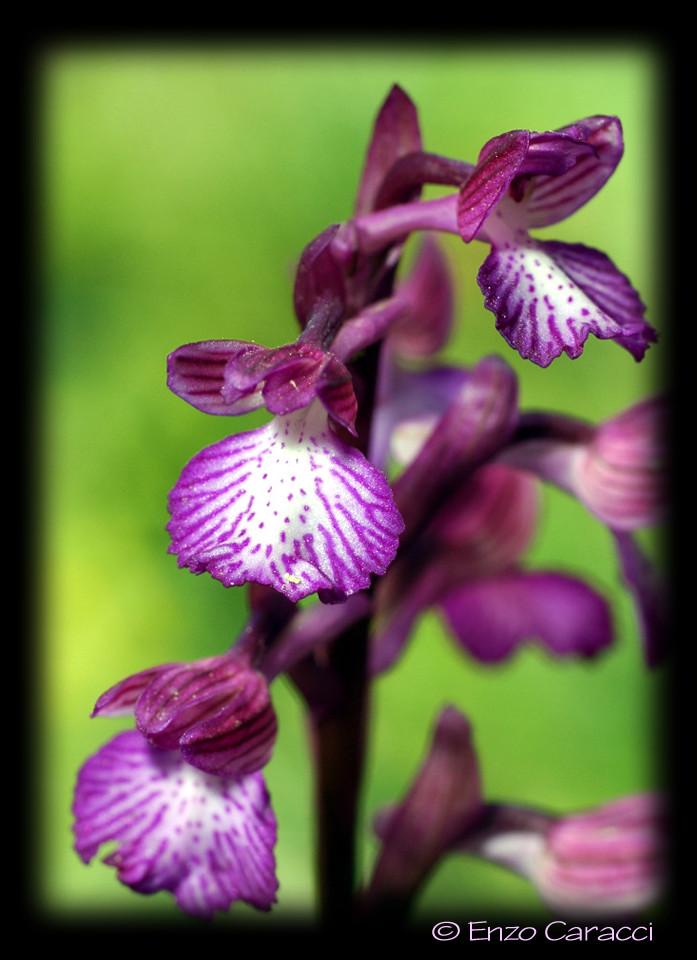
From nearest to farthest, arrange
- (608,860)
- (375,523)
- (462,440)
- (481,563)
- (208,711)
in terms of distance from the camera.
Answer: (375,523), (208,711), (462,440), (608,860), (481,563)

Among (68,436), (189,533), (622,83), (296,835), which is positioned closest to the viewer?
(189,533)

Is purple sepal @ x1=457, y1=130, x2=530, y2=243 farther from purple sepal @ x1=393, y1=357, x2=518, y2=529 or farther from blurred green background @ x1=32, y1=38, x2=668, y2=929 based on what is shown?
blurred green background @ x1=32, y1=38, x2=668, y2=929

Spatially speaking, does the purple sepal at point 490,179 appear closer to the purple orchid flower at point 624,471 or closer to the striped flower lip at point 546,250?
the striped flower lip at point 546,250

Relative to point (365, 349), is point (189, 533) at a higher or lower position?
lower

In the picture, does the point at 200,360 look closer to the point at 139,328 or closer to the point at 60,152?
the point at 139,328

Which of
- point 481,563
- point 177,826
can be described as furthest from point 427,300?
point 177,826

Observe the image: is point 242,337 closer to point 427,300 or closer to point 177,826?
point 427,300

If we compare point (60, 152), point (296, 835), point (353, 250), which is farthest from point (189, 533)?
point (60, 152)
